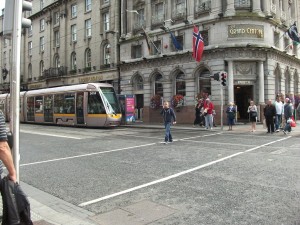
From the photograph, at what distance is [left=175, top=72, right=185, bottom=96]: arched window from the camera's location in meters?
27.8

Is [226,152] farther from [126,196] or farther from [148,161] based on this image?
[126,196]

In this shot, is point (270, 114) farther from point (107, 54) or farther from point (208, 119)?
point (107, 54)

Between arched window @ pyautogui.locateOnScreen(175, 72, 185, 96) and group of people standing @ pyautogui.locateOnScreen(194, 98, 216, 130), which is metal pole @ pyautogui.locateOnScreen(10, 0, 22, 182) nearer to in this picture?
group of people standing @ pyautogui.locateOnScreen(194, 98, 216, 130)

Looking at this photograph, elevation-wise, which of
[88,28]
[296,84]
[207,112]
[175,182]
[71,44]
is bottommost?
[175,182]

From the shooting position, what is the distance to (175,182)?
698cm

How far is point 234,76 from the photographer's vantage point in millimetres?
24516

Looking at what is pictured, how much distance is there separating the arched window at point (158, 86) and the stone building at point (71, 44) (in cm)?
532

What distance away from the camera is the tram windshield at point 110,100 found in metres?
21.6

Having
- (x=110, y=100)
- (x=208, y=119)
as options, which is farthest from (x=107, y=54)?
(x=208, y=119)

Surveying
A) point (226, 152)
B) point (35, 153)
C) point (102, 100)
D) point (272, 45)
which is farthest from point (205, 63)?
point (35, 153)

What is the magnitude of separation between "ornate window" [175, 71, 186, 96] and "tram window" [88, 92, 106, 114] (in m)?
8.83

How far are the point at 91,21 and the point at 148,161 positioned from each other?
31216 mm

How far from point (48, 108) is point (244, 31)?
1650cm

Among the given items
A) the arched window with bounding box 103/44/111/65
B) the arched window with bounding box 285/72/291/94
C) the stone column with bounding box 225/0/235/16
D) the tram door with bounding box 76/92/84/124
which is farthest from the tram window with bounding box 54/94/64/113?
the arched window with bounding box 285/72/291/94
